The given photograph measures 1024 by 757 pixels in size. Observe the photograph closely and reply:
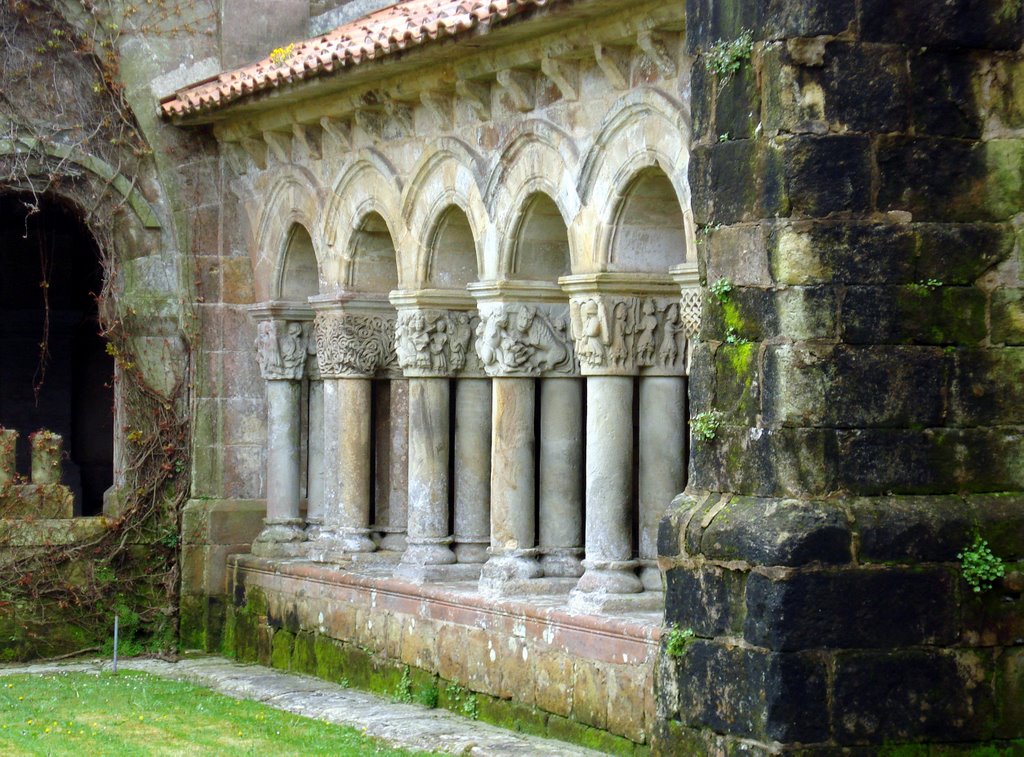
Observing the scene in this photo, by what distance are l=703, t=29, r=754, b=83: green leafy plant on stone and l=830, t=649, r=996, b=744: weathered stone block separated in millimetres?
2188

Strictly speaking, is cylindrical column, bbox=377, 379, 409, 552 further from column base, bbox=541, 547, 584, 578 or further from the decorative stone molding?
the decorative stone molding

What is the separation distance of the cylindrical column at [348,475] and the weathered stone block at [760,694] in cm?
608

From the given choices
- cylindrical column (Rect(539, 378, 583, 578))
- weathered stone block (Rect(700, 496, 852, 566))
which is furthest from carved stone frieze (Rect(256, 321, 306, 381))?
weathered stone block (Rect(700, 496, 852, 566))

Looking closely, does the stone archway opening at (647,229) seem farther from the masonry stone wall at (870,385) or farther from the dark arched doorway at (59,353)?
the dark arched doorway at (59,353)

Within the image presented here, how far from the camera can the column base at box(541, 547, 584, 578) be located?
446 inches

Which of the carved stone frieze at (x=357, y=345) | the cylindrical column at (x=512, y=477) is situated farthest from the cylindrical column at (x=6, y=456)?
the cylindrical column at (x=512, y=477)

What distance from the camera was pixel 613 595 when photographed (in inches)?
408

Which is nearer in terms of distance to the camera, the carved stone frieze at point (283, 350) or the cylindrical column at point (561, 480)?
the cylindrical column at point (561, 480)

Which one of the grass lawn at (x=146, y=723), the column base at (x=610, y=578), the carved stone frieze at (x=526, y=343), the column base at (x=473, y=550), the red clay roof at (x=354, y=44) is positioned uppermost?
the red clay roof at (x=354, y=44)

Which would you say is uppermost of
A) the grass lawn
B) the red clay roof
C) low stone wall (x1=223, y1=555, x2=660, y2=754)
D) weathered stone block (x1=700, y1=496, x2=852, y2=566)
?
the red clay roof

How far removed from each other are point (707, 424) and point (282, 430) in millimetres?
7201

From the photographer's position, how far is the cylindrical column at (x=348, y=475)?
1323cm

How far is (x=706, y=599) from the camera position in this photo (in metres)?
7.36

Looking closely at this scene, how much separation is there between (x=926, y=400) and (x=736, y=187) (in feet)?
3.42
